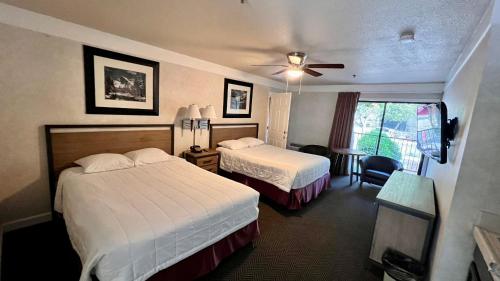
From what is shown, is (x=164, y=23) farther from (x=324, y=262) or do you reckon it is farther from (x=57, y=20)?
(x=324, y=262)

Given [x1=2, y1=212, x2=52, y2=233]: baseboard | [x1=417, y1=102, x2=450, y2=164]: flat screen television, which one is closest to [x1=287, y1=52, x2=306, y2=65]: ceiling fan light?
[x1=417, y1=102, x2=450, y2=164]: flat screen television

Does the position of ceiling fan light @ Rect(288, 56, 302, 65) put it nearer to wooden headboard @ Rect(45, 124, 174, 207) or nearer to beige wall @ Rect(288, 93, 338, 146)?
wooden headboard @ Rect(45, 124, 174, 207)

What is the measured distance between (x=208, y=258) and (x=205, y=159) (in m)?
1.94

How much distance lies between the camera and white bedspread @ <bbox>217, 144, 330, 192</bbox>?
3.02m

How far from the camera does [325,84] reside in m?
5.32

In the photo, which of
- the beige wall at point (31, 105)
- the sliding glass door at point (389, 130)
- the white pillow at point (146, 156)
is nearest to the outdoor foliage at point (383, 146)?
the sliding glass door at point (389, 130)

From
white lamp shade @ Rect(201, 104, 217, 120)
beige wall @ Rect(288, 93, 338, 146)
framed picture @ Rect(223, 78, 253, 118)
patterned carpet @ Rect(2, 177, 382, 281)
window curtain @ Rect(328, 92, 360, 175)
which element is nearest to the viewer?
patterned carpet @ Rect(2, 177, 382, 281)

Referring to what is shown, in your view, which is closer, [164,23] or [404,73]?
[164,23]

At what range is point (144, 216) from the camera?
1519 mm

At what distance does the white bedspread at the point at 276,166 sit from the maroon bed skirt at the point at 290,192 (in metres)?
0.08

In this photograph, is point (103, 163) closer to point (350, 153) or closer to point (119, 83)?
point (119, 83)

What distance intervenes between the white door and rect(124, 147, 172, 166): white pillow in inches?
117

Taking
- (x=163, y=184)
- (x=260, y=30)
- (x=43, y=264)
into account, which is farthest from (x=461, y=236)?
(x=43, y=264)

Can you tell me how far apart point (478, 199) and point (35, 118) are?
393 centimetres
